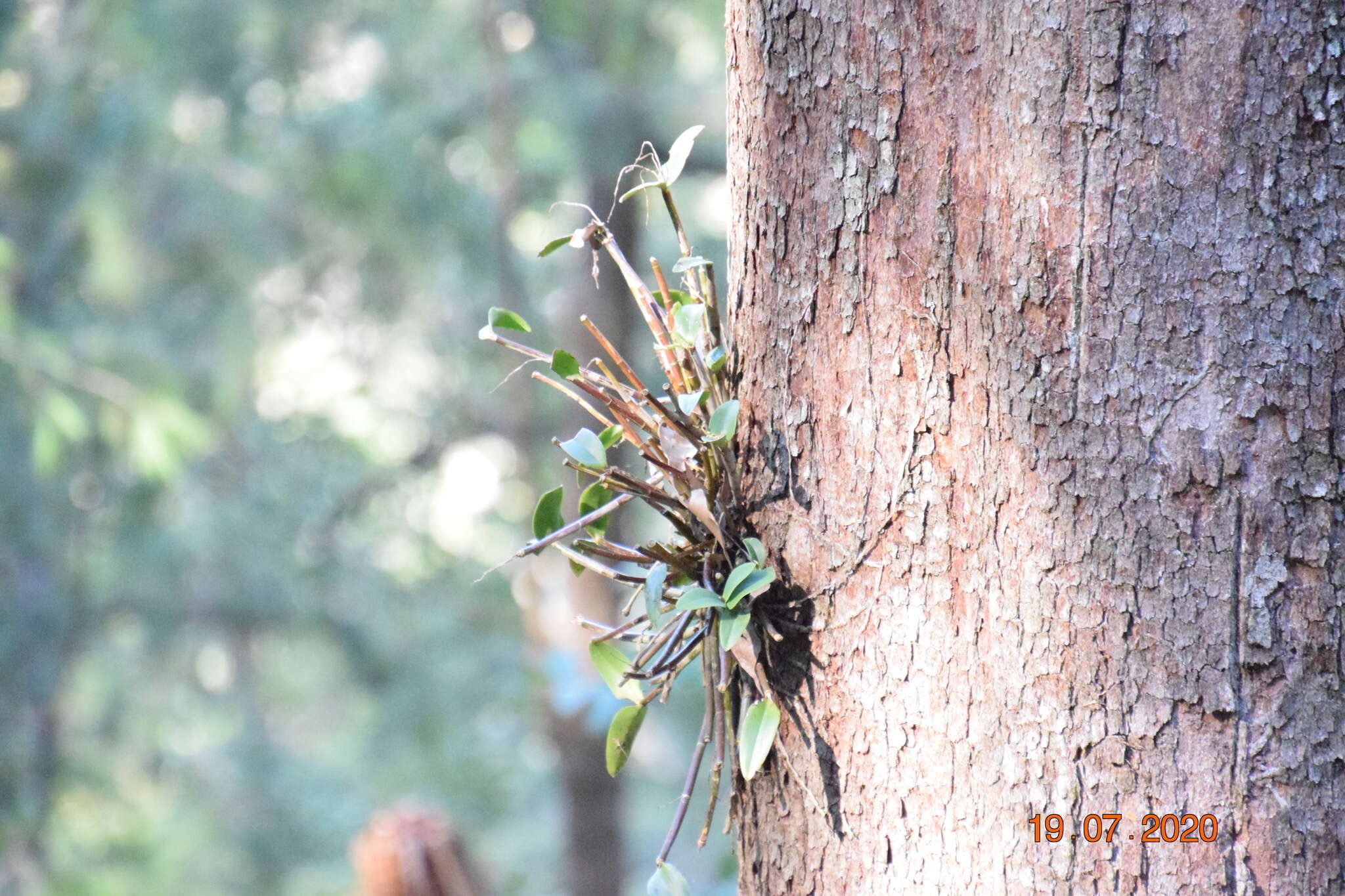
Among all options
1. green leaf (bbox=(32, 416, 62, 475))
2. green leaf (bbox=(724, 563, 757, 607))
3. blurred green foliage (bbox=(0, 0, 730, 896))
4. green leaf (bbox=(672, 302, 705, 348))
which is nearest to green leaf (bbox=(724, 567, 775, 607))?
green leaf (bbox=(724, 563, 757, 607))

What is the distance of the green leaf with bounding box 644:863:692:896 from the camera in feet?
3.22

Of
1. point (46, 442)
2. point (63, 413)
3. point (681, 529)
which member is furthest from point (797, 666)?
point (63, 413)

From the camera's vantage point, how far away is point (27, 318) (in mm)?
5891

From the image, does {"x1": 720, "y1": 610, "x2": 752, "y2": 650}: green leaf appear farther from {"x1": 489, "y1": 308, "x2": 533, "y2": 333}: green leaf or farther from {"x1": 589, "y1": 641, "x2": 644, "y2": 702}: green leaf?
{"x1": 489, "y1": 308, "x2": 533, "y2": 333}: green leaf

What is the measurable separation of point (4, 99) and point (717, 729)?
6751mm

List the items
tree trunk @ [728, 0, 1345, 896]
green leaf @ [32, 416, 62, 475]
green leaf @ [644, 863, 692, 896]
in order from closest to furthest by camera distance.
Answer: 1. tree trunk @ [728, 0, 1345, 896]
2. green leaf @ [644, 863, 692, 896]
3. green leaf @ [32, 416, 62, 475]

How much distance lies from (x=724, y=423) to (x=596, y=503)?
0.27 metres

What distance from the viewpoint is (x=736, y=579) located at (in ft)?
2.90

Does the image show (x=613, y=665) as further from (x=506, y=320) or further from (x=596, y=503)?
(x=506, y=320)

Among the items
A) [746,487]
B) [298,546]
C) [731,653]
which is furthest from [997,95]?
[298,546]

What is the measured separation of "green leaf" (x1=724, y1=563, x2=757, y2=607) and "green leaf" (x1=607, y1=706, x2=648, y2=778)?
0.23 metres

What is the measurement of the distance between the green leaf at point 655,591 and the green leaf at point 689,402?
0.14 m

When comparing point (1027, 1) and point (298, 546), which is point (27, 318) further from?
point (1027, 1)

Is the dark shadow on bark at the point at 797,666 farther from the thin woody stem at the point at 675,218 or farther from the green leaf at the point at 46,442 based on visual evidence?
the green leaf at the point at 46,442
